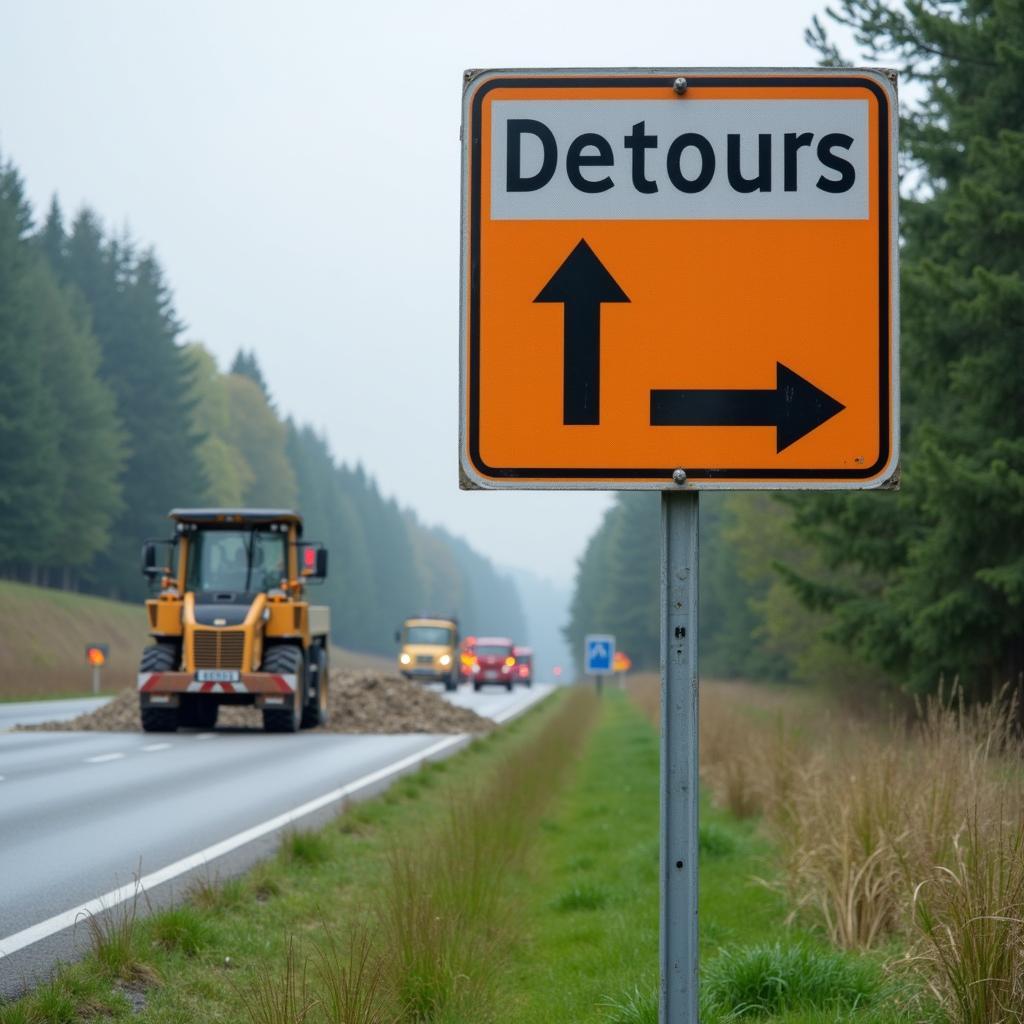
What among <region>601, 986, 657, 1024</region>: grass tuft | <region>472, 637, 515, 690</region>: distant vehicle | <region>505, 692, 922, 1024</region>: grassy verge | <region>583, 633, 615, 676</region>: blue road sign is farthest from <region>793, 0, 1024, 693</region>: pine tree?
<region>472, 637, 515, 690</region>: distant vehicle

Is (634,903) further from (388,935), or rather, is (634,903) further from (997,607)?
(997,607)

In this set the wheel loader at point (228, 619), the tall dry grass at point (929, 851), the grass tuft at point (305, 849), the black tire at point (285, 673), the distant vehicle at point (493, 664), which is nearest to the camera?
the tall dry grass at point (929, 851)

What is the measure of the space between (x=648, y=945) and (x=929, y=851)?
58.7 inches

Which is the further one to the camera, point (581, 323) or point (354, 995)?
point (354, 995)

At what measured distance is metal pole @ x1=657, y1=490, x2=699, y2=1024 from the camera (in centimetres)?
306

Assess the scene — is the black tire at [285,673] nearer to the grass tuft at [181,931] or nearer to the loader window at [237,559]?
the loader window at [237,559]

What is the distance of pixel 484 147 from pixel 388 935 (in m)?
3.60

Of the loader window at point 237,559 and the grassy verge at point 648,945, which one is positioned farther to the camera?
the loader window at point 237,559

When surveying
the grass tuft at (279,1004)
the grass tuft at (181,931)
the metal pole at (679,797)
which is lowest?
the grass tuft at (181,931)

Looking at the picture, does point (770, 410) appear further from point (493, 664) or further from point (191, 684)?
point (493, 664)

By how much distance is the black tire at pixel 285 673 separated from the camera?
24500mm

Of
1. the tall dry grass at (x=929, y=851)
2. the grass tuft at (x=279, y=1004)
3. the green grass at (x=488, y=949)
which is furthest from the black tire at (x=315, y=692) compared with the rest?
the grass tuft at (x=279, y=1004)

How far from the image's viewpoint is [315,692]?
27.1m

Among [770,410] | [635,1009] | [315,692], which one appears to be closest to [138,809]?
[635,1009]
